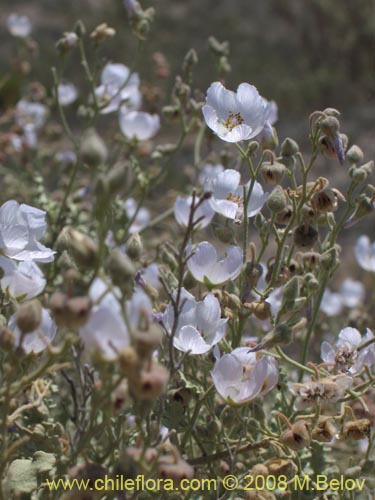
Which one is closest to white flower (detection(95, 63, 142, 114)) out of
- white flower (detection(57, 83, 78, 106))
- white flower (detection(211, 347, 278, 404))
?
white flower (detection(57, 83, 78, 106))

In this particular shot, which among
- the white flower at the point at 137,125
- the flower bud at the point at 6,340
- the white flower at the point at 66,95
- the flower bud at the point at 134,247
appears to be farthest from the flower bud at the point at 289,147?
the white flower at the point at 66,95

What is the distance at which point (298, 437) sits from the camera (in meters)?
0.86

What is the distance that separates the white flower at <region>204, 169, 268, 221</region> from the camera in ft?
3.43

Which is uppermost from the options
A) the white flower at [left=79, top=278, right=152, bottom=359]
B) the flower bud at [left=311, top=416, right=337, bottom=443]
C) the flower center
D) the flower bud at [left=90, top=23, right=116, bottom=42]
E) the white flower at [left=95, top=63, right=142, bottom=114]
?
the white flower at [left=79, top=278, right=152, bottom=359]

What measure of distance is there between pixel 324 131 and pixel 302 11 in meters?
6.07

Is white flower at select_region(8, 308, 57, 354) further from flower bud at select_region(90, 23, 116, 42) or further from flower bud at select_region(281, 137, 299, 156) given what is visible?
flower bud at select_region(90, 23, 116, 42)

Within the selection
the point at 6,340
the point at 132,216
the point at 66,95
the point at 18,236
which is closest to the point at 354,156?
the point at 18,236

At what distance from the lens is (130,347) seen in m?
0.60

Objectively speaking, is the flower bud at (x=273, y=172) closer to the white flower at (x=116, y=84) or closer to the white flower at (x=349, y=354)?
the white flower at (x=349, y=354)

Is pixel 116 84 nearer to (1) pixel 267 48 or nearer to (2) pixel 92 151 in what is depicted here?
(2) pixel 92 151

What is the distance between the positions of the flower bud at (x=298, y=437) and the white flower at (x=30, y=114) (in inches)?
53.3

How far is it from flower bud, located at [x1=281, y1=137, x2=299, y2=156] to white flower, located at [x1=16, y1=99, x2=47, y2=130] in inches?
42.7

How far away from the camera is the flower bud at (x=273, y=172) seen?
1001 mm

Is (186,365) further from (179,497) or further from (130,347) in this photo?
(130,347)
